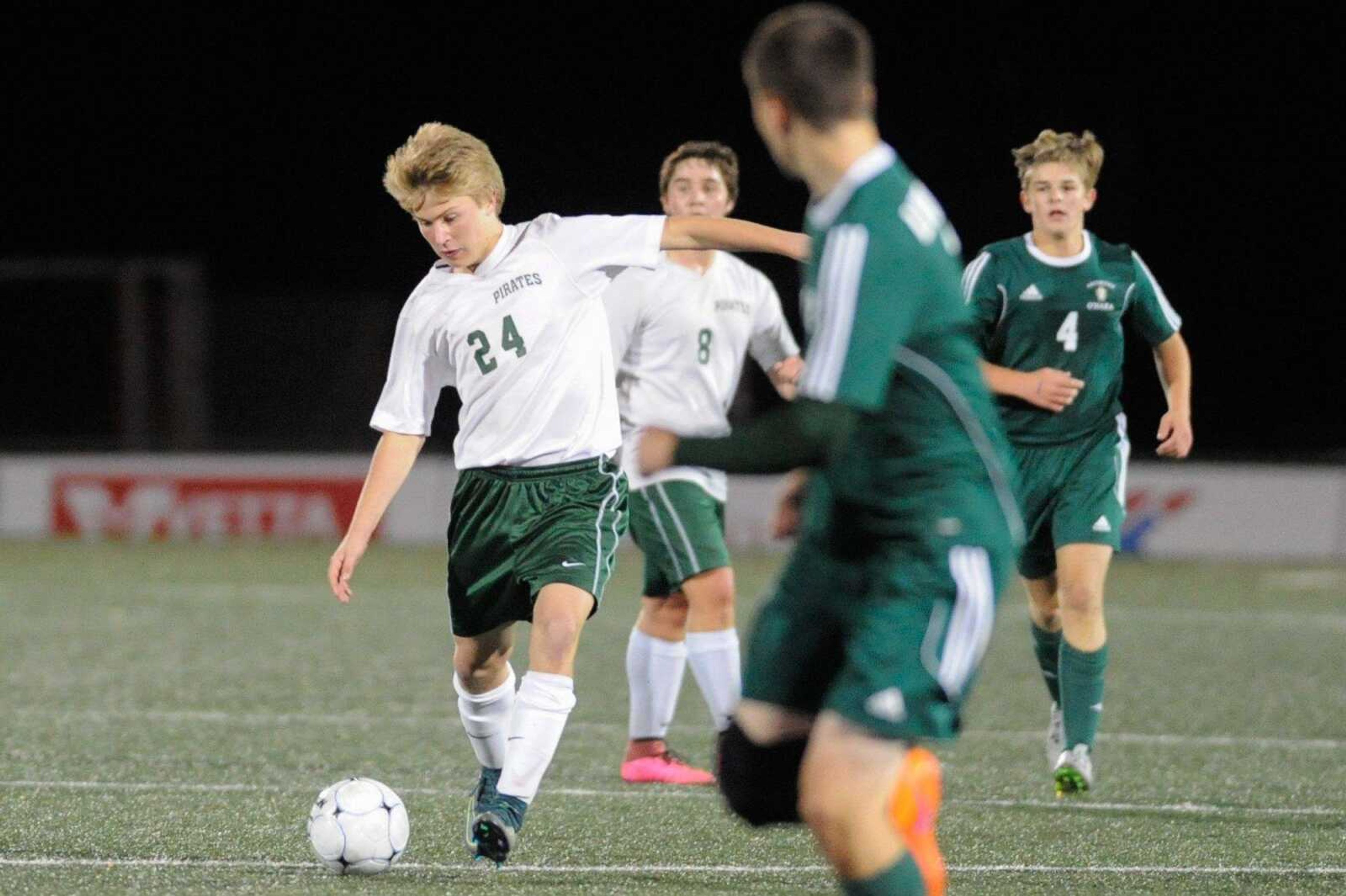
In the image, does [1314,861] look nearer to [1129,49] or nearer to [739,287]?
[739,287]

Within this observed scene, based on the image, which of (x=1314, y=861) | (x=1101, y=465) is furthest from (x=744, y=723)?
(x=1101, y=465)

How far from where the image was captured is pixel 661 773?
654 cm

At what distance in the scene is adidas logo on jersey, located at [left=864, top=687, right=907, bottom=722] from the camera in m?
3.23

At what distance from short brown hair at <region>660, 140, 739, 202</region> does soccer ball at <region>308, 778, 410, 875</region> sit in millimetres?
2777

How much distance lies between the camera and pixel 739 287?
23.0 ft

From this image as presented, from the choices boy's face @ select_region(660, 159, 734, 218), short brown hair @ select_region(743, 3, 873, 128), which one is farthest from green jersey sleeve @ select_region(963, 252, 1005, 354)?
short brown hair @ select_region(743, 3, 873, 128)

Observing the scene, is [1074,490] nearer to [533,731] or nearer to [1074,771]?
[1074,771]

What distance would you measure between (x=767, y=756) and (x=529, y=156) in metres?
22.0

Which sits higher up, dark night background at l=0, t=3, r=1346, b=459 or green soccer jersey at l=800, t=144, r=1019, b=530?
green soccer jersey at l=800, t=144, r=1019, b=530

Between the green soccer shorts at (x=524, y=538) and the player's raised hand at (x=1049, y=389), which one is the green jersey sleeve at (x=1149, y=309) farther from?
the green soccer shorts at (x=524, y=538)

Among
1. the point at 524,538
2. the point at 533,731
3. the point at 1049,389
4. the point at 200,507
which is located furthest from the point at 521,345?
the point at 200,507

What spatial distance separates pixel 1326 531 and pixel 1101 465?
11.2 m

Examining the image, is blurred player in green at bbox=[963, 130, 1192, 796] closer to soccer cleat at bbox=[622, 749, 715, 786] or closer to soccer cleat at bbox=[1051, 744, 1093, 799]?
soccer cleat at bbox=[1051, 744, 1093, 799]

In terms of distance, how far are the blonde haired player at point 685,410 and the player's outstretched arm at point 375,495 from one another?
5.29 feet
